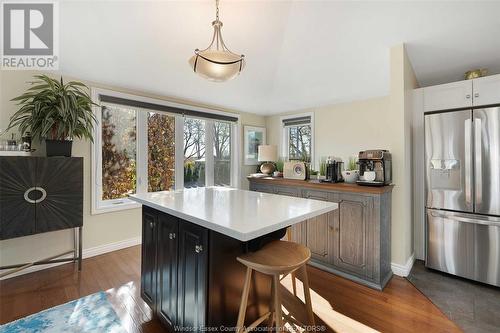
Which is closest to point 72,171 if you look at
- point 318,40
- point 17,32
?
point 17,32

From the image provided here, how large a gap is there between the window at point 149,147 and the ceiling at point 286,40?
1.17 ft

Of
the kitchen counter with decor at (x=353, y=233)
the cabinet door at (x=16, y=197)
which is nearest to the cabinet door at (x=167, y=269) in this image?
the kitchen counter with decor at (x=353, y=233)

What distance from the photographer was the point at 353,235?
95.3 inches

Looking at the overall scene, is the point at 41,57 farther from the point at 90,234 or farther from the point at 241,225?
the point at 241,225

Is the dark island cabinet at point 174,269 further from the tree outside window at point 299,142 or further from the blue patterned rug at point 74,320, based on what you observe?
the tree outside window at point 299,142

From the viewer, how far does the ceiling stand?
2156 mm

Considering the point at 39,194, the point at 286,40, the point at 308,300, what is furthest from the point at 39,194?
the point at 286,40

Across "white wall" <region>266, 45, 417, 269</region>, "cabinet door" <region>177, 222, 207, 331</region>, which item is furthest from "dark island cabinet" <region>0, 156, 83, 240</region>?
"white wall" <region>266, 45, 417, 269</region>

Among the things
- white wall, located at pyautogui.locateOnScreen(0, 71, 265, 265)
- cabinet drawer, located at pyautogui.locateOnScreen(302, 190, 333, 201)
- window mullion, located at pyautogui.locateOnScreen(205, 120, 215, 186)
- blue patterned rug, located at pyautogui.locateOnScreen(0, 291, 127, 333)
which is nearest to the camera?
blue patterned rug, located at pyautogui.locateOnScreen(0, 291, 127, 333)

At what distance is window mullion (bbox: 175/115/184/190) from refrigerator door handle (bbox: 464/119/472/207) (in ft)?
12.1

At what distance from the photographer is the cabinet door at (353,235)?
2.32 metres

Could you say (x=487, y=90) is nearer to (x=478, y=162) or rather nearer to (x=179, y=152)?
(x=478, y=162)

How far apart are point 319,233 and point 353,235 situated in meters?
0.40

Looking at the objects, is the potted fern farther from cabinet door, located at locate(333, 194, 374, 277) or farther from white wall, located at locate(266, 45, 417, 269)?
white wall, located at locate(266, 45, 417, 269)
